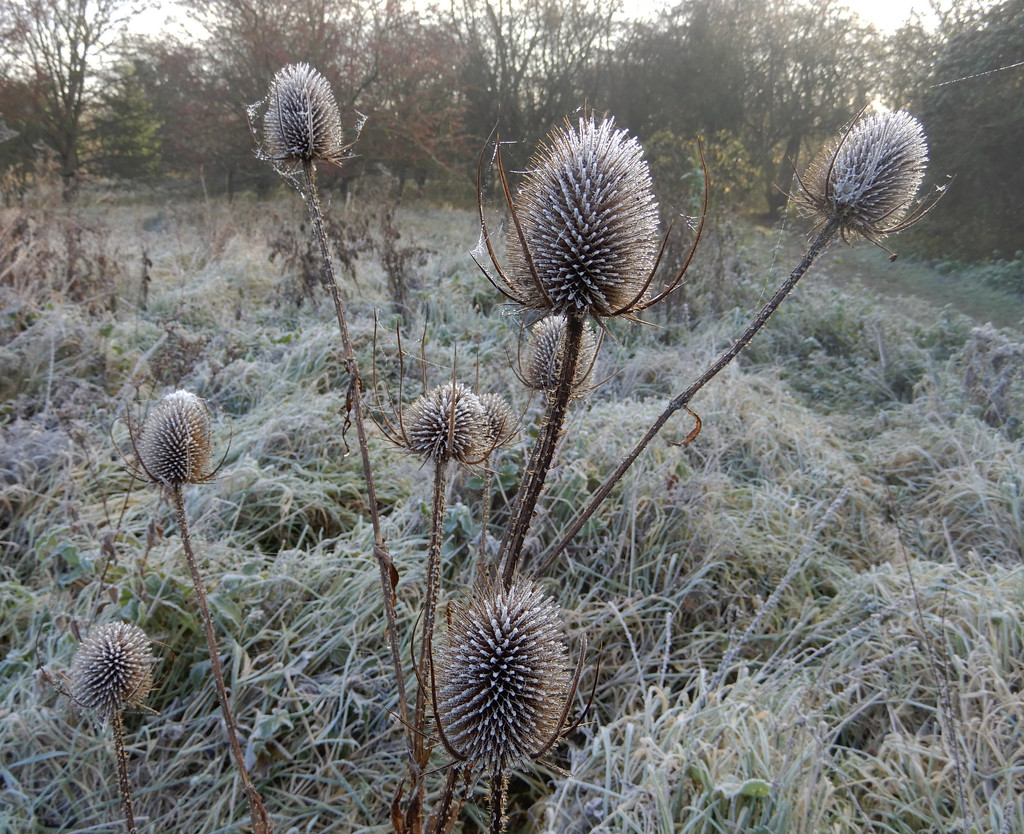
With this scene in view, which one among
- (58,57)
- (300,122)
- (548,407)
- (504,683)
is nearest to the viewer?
(504,683)

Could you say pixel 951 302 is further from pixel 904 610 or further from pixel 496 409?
pixel 496 409

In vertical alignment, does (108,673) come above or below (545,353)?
below

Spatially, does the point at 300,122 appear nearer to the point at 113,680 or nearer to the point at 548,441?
the point at 548,441

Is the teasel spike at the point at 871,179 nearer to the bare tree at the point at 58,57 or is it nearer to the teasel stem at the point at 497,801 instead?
the teasel stem at the point at 497,801

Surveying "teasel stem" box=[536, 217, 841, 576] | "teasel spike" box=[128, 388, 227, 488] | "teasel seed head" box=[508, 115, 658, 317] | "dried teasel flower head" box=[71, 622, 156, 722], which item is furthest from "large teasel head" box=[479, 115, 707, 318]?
"dried teasel flower head" box=[71, 622, 156, 722]

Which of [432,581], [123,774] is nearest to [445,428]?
[432,581]

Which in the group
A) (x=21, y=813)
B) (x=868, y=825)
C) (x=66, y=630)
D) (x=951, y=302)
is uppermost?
→ (x=951, y=302)

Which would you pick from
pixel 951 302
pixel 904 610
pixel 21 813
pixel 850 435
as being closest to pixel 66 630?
pixel 21 813

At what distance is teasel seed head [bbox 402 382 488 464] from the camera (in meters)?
1.28

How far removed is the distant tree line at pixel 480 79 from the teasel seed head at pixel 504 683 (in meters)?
7.56

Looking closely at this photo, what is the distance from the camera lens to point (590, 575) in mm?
2828

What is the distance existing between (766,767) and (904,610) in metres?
0.95

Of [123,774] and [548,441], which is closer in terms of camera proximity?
[548,441]

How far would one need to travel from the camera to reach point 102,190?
1271 cm
